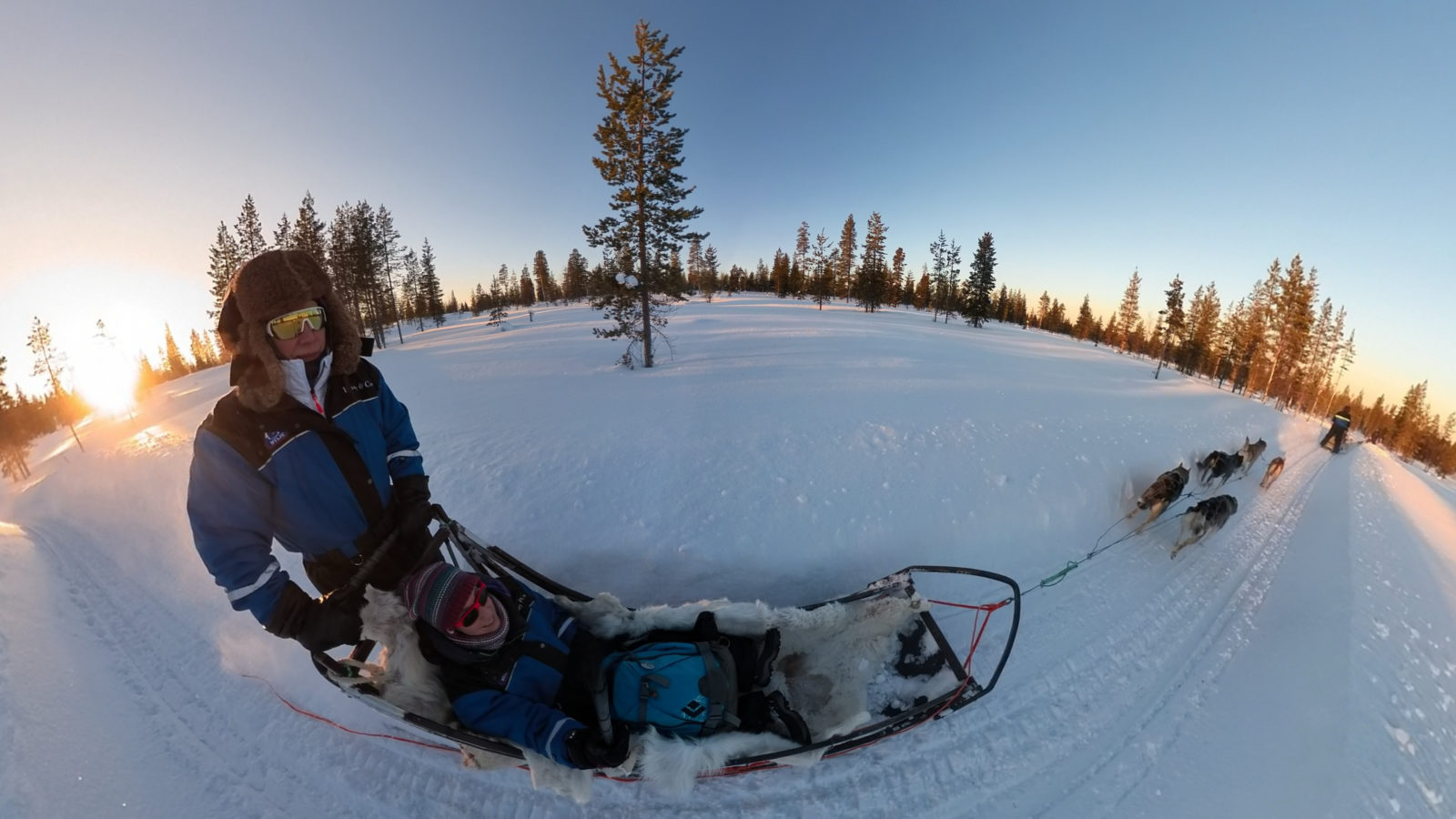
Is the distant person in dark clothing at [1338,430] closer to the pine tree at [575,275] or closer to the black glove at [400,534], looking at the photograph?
the black glove at [400,534]

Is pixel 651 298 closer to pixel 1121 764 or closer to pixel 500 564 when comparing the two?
pixel 500 564

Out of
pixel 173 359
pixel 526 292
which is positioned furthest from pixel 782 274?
pixel 173 359

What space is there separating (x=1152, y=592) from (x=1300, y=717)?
4.56 feet

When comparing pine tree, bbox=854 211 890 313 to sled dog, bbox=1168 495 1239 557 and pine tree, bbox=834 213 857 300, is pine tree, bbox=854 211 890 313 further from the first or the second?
sled dog, bbox=1168 495 1239 557

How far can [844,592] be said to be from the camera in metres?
5.00

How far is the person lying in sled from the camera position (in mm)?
2744

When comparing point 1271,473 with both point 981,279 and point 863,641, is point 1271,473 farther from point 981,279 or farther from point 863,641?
point 981,279

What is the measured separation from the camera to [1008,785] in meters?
3.28

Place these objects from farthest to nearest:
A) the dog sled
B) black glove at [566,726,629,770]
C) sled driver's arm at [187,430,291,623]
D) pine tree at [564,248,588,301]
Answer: pine tree at [564,248,588,301] < the dog sled < black glove at [566,726,629,770] < sled driver's arm at [187,430,291,623]

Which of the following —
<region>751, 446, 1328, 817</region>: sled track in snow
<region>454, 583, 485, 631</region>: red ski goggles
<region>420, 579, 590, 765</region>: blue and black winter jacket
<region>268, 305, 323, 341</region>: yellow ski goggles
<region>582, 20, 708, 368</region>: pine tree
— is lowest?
<region>751, 446, 1328, 817</region>: sled track in snow

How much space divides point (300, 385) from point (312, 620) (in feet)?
4.39

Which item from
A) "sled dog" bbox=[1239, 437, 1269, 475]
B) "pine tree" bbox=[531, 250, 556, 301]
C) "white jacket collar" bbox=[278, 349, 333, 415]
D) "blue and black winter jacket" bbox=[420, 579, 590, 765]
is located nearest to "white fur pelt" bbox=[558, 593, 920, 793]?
"blue and black winter jacket" bbox=[420, 579, 590, 765]

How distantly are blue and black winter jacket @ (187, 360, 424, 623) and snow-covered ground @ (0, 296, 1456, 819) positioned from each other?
6.58ft

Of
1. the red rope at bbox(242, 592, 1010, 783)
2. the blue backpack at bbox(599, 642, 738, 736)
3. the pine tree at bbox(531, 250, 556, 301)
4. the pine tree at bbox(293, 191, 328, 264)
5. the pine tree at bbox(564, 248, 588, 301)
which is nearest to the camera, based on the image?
the red rope at bbox(242, 592, 1010, 783)
